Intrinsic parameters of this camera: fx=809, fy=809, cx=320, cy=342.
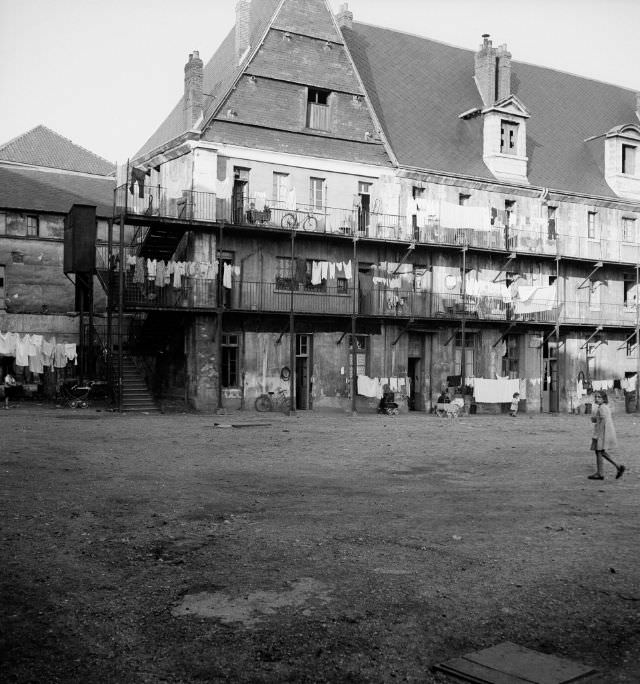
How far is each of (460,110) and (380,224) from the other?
909cm

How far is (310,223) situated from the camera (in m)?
31.4

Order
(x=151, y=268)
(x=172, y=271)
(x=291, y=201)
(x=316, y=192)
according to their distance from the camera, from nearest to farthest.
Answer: (x=151, y=268) < (x=172, y=271) < (x=291, y=201) < (x=316, y=192)

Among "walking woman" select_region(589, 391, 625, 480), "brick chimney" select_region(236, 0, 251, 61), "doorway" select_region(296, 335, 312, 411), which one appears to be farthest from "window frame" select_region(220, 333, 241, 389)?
"walking woman" select_region(589, 391, 625, 480)

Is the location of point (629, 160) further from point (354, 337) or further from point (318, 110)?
point (354, 337)

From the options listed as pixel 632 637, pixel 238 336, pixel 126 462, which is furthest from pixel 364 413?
pixel 632 637

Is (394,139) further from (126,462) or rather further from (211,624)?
(211,624)

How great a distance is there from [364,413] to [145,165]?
1361 cm

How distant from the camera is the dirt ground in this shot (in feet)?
19.9

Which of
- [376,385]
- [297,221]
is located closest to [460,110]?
[297,221]

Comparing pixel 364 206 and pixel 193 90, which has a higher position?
pixel 193 90

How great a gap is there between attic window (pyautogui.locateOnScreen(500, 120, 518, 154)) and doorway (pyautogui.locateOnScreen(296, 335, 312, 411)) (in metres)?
13.4

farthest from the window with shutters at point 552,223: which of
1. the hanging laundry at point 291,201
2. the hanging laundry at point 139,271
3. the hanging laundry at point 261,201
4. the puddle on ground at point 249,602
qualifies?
the puddle on ground at point 249,602

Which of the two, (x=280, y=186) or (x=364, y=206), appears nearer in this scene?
(x=280, y=186)

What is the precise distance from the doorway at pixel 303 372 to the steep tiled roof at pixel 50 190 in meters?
13.9
